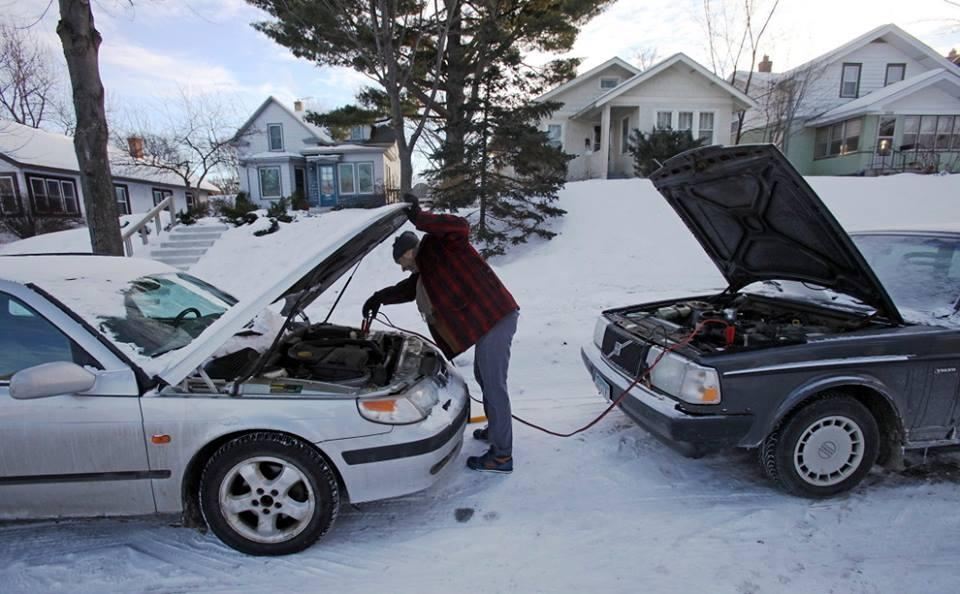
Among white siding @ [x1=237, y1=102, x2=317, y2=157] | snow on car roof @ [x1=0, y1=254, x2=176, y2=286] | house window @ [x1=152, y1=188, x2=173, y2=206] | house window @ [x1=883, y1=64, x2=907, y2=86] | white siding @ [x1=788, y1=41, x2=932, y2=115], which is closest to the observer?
snow on car roof @ [x1=0, y1=254, x2=176, y2=286]

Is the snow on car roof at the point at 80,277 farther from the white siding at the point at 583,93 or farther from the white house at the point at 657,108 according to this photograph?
the white siding at the point at 583,93

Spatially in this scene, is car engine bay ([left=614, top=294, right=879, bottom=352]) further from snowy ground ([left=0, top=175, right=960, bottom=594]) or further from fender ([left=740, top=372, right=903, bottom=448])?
snowy ground ([left=0, top=175, right=960, bottom=594])

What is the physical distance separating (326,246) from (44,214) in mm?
25514

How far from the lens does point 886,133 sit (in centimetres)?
1875

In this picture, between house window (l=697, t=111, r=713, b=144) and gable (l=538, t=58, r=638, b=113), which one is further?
gable (l=538, t=58, r=638, b=113)

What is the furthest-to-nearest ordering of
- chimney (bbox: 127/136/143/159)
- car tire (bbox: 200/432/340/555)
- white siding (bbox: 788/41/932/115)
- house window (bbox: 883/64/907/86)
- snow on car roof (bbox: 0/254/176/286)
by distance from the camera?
chimney (bbox: 127/136/143/159), house window (bbox: 883/64/907/86), white siding (bbox: 788/41/932/115), snow on car roof (bbox: 0/254/176/286), car tire (bbox: 200/432/340/555)

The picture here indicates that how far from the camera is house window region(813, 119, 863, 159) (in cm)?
1911

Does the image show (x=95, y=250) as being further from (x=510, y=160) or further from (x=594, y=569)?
(x=510, y=160)

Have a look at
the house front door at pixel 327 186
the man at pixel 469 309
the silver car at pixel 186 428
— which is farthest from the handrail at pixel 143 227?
the house front door at pixel 327 186

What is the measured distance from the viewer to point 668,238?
35.4 feet

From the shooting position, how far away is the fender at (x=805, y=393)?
2.62m

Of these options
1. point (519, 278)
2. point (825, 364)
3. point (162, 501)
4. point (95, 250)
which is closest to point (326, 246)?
point (162, 501)

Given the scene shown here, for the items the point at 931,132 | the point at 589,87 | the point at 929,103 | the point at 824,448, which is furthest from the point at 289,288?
the point at 931,132

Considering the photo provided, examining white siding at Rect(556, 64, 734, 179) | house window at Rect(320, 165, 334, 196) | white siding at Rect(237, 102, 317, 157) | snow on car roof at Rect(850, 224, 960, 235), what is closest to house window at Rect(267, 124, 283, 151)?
white siding at Rect(237, 102, 317, 157)
